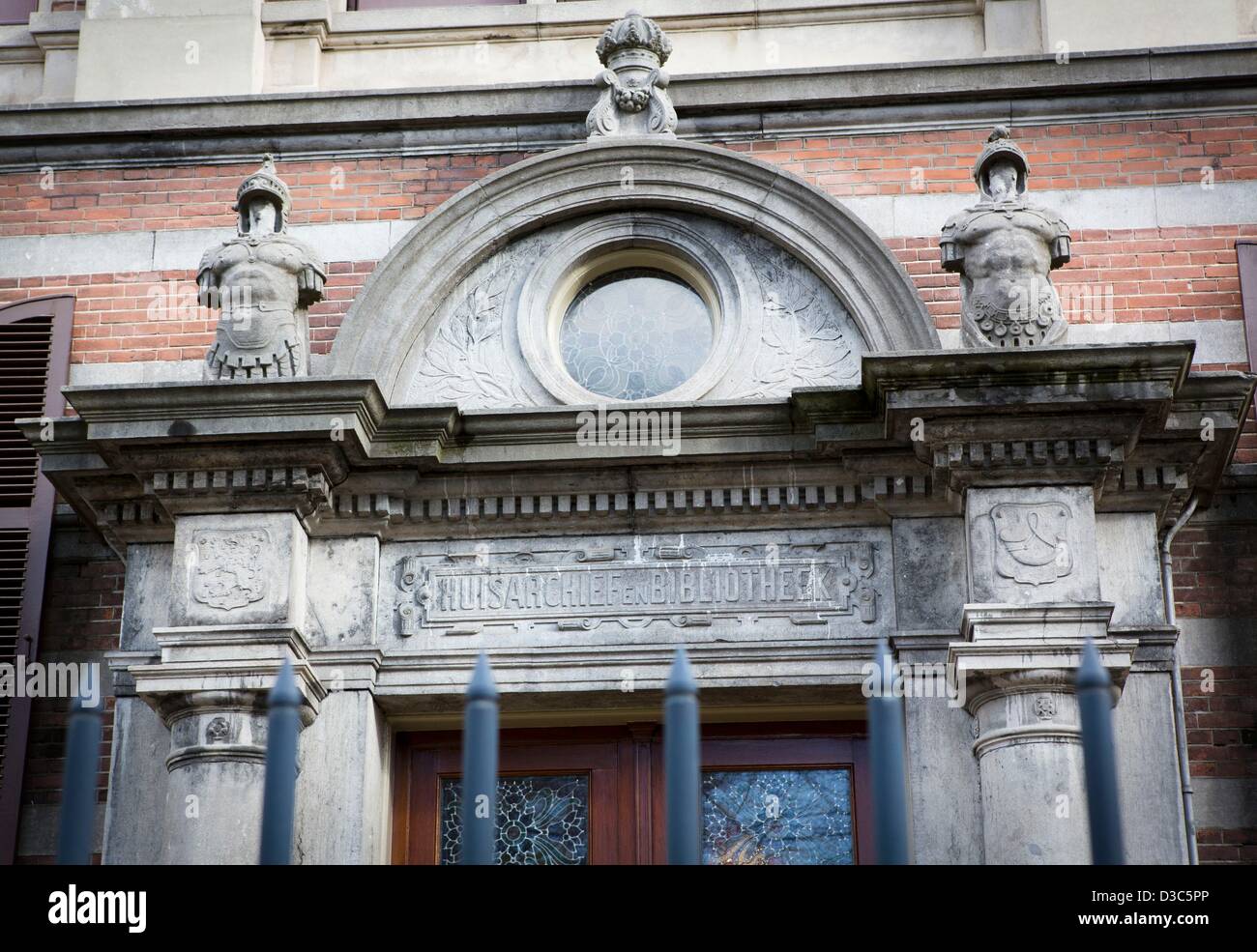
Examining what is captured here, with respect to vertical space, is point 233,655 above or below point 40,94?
below

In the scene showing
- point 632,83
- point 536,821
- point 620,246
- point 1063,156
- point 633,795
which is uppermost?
point 632,83

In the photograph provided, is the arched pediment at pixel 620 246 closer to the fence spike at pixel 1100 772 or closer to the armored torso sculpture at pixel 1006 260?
the armored torso sculpture at pixel 1006 260

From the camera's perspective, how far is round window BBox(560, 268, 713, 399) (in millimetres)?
8547

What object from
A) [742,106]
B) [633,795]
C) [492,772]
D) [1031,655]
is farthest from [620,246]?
[492,772]

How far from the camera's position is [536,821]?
7.94m

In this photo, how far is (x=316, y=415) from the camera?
758 cm

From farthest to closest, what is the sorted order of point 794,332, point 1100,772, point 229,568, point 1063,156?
point 1063,156 < point 794,332 < point 229,568 < point 1100,772

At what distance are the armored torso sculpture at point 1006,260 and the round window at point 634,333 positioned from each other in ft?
4.31

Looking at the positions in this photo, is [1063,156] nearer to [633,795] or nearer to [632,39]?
[632,39]

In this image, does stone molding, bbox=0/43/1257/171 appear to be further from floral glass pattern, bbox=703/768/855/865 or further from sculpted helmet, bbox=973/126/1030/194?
floral glass pattern, bbox=703/768/855/865

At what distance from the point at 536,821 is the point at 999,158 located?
341cm

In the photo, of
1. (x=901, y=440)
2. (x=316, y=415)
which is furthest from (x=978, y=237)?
(x=316, y=415)
